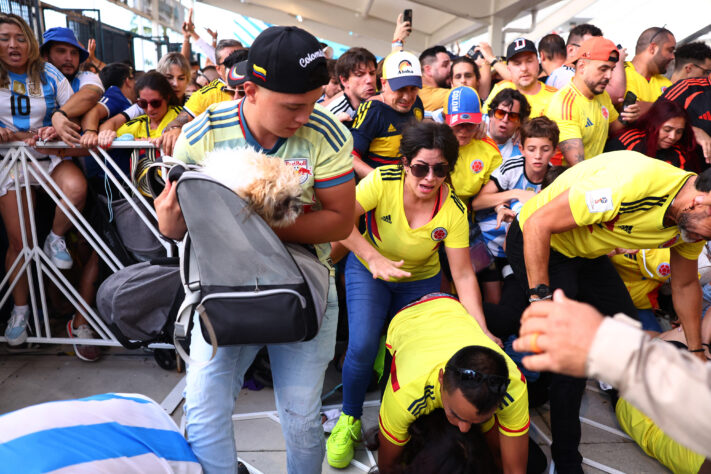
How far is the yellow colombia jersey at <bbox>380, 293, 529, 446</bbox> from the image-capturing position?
7.31 ft

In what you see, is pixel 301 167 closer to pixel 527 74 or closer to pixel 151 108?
pixel 151 108

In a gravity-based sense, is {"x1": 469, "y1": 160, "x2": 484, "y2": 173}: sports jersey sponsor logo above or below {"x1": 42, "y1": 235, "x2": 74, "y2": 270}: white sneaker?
above

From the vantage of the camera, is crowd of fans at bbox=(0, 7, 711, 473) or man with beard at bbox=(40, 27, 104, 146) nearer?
crowd of fans at bbox=(0, 7, 711, 473)

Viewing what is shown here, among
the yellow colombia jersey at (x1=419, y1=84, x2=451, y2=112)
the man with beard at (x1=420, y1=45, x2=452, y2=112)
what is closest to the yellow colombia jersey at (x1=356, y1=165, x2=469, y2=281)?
the yellow colombia jersey at (x1=419, y1=84, x2=451, y2=112)

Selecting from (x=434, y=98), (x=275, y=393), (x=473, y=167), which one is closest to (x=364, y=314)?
(x=275, y=393)

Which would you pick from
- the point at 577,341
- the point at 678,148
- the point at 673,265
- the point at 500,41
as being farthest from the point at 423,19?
the point at 577,341

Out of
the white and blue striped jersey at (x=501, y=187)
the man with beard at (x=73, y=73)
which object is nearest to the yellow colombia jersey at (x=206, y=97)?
the man with beard at (x=73, y=73)

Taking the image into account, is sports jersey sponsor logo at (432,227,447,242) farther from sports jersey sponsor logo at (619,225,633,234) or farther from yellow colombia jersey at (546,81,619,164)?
yellow colombia jersey at (546,81,619,164)

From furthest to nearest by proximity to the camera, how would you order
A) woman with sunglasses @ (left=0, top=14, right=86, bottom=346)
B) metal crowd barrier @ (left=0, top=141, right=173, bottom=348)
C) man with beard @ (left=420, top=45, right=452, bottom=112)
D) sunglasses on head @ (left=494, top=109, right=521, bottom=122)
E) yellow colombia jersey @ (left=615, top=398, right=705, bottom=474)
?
man with beard @ (left=420, top=45, right=452, bottom=112) → sunglasses on head @ (left=494, top=109, right=521, bottom=122) → woman with sunglasses @ (left=0, top=14, right=86, bottom=346) → metal crowd barrier @ (left=0, top=141, right=173, bottom=348) → yellow colombia jersey @ (left=615, top=398, right=705, bottom=474)

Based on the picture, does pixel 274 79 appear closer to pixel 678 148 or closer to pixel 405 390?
pixel 405 390

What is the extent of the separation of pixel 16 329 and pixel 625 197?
3.81m

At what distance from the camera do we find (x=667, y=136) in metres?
3.62

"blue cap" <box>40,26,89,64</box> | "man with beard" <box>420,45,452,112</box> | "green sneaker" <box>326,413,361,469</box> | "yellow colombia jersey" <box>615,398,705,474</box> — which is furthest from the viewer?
"man with beard" <box>420,45,452,112</box>

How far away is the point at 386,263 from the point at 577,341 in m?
1.48
